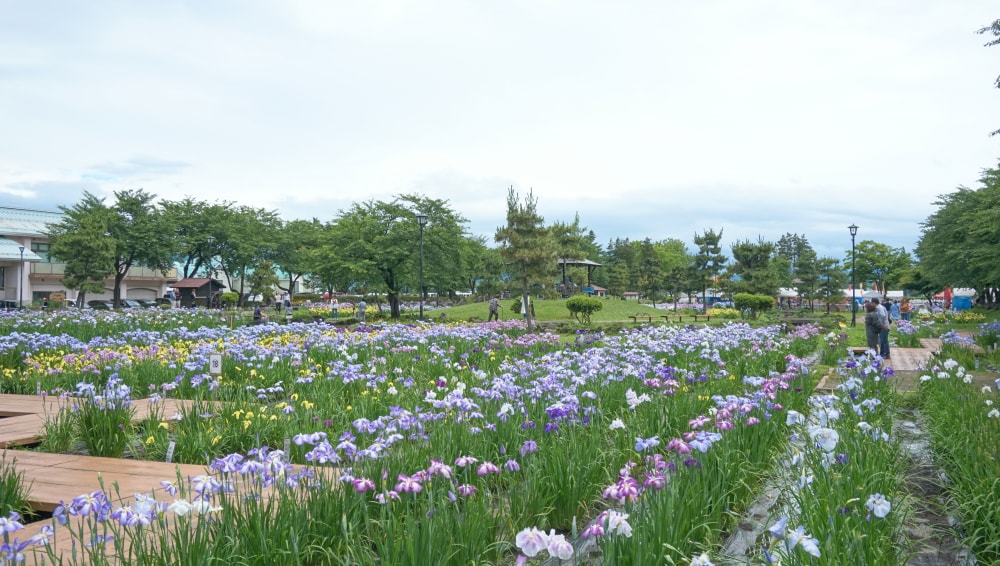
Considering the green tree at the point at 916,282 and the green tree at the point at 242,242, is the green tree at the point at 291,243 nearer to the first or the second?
the green tree at the point at 242,242

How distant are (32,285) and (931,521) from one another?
60880 mm

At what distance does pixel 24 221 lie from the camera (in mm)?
55125

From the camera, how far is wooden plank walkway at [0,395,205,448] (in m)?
5.74

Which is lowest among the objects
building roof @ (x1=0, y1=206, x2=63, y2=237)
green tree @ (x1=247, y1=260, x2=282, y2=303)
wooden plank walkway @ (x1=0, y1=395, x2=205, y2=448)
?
wooden plank walkway @ (x1=0, y1=395, x2=205, y2=448)

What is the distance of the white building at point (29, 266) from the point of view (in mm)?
46188

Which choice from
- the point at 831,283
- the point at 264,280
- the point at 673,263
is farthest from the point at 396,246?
the point at 673,263

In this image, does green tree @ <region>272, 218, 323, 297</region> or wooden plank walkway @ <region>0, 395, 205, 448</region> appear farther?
green tree @ <region>272, 218, 323, 297</region>

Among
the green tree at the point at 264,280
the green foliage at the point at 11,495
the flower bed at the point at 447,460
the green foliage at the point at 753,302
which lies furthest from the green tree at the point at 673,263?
the green foliage at the point at 11,495

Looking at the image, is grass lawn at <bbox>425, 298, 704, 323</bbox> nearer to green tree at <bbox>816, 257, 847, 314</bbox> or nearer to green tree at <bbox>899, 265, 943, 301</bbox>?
green tree at <bbox>816, 257, 847, 314</bbox>

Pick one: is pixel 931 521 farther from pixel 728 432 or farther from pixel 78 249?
pixel 78 249

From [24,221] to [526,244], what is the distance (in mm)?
55454

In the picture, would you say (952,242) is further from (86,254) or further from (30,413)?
(86,254)

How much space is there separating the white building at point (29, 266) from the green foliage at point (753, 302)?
137ft

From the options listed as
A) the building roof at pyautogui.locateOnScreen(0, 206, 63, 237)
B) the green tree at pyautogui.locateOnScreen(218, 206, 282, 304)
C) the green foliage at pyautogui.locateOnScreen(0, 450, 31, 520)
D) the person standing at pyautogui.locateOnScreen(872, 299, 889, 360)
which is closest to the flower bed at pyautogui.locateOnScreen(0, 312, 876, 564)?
the green foliage at pyautogui.locateOnScreen(0, 450, 31, 520)
